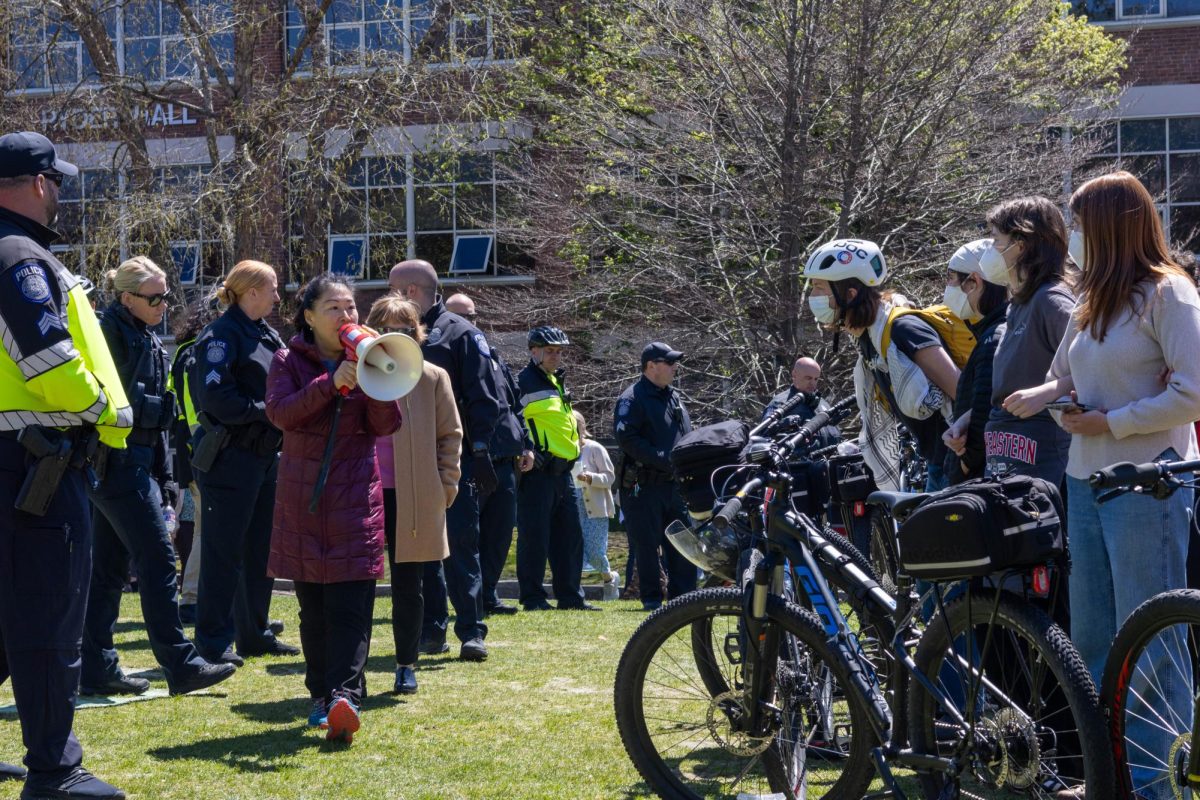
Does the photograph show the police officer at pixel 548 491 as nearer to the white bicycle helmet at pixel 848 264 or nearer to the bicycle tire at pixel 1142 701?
the white bicycle helmet at pixel 848 264

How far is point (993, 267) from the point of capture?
240 inches

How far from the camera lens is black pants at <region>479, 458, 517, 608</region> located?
10.9 meters

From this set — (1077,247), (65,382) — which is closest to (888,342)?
(1077,247)

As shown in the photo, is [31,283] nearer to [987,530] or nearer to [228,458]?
[228,458]

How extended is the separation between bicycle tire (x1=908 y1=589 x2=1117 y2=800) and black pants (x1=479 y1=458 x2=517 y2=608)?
6.66 metres

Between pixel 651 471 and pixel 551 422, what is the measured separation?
3.75 feet

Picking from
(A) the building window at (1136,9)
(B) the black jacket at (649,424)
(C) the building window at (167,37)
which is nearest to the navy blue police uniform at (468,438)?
(B) the black jacket at (649,424)

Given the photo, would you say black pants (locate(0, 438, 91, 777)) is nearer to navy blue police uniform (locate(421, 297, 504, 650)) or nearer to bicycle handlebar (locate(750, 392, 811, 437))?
bicycle handlebar (locate(750, 392, 811, 437))

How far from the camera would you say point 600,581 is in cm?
1560

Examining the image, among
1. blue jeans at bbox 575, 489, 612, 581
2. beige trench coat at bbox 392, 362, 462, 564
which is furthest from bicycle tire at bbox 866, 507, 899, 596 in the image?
blue jeans at bbox 575, 489, 612, 581

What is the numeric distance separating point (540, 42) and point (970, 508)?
16.6 meters

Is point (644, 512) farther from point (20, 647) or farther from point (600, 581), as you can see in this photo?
point (20, 647)

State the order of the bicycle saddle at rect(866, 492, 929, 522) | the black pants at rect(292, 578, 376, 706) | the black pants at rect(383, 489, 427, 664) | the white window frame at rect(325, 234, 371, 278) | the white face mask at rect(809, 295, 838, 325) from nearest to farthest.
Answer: the bicycle saddle at rect(866, 492, 929, 522), the black pants at rect(292, 578, 376, 706), the white face mask at rect(809, 295, 838, 325), the black pants at rect(383, 489, 427, 664), the white window frame at rect(325, 234, 371, 278)

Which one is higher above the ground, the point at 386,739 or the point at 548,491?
the point at 548,491
